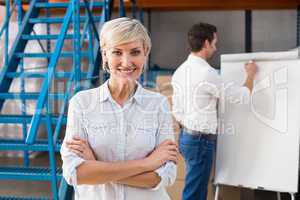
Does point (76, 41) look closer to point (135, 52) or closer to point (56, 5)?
point (56, 5)

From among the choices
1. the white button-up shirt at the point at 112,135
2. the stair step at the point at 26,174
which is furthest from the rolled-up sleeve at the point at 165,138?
the stair step at the point at 26,174

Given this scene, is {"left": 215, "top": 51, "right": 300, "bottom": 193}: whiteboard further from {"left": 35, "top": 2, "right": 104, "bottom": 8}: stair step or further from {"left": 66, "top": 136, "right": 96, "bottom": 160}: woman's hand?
{"left": 66, "top": 136, "right": 96, "bottom": 160}: woman's hand

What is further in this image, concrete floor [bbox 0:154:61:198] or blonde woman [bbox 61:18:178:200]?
concrete floor [bbox 0:154:61:198]

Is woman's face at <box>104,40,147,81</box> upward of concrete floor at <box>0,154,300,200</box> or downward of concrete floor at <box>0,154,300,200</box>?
upward

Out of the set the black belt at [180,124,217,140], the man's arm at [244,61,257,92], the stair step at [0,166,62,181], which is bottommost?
the stair step at [0,166,62,181]

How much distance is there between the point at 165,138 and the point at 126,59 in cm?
32

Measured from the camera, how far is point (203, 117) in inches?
114

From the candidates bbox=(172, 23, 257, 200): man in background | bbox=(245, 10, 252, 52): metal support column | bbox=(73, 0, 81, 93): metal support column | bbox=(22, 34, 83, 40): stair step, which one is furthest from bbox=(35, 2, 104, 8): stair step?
bbox=(245, 10, 252, 52): metal support column

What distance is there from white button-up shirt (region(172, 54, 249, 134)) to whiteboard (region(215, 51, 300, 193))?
3.3 inches

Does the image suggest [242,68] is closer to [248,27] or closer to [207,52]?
[207,52]

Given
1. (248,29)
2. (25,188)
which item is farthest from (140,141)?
(248,29)

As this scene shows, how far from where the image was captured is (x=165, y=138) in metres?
1.38

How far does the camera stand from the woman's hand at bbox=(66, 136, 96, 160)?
50.0 inches

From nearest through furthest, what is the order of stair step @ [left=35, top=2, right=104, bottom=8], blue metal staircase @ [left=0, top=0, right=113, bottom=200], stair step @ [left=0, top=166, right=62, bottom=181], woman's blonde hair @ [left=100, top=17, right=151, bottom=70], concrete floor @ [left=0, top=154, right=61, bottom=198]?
woman's blonde hair @ [left=100, top=17, right=151, bottom=70] → blue metal staircase @ [left=0, top=0, right=113, bottom=200] → stair step @ [left=0, top=166, right=62, bottom=181] → stair step @ [left=35, top=2, right=104, bottom=8] → concrete floor @ [left=0, top=154, right=61, bottom=198]
